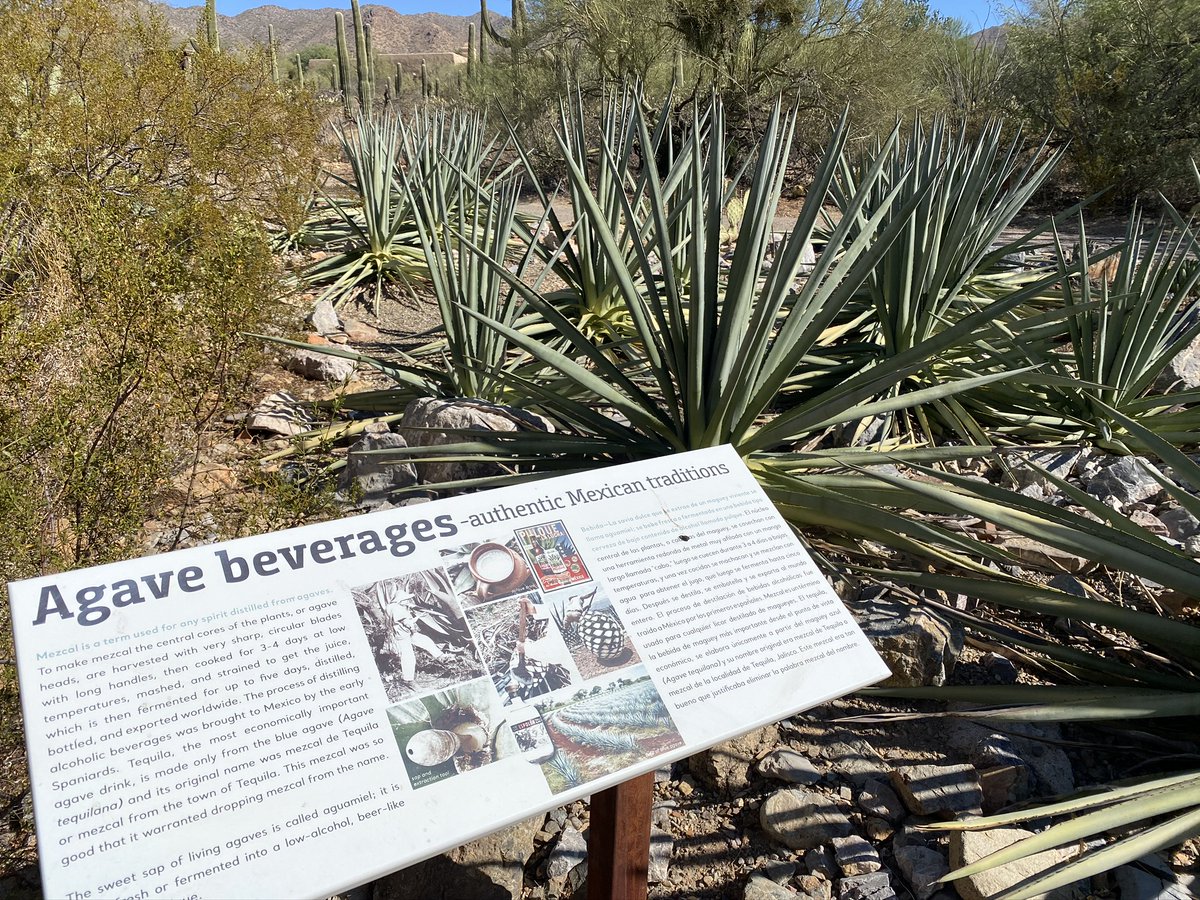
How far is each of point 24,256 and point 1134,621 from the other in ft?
15.3

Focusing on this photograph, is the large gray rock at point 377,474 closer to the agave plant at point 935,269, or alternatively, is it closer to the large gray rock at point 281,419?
the large gray rock at point 281,419

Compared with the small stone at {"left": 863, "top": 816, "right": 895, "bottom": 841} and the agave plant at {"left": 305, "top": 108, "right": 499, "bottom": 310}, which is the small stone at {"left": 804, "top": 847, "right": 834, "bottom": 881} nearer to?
the small stone at {"left": 863, "top": 816, "right": 895, "bottom": 841}

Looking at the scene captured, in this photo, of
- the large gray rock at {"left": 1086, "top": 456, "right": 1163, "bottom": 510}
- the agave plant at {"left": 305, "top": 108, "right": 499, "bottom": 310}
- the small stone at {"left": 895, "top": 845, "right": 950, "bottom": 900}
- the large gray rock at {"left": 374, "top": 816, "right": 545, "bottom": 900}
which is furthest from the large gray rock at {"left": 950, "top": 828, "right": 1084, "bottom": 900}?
the agave plant at {"left": 305, "top": 108, "right": 499, "bottom": 310}

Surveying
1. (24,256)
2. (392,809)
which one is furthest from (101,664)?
(24,256)

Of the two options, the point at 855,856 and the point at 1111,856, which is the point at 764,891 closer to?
the point at 855,856

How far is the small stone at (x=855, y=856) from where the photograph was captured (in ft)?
5.86

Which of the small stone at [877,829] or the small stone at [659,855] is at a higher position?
the small stone at [877,829]

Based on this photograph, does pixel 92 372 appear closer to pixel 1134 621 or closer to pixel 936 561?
pixel 936 561

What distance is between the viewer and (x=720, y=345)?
98.7 inches

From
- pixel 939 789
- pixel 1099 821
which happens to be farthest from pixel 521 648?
pixel 939 789

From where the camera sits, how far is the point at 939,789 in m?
1.89

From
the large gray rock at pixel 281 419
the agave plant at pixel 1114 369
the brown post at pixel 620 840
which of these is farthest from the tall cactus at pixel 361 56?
the brown post at pixel 620 840

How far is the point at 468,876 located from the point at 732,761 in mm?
689

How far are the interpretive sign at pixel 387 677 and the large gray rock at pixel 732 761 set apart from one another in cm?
70
